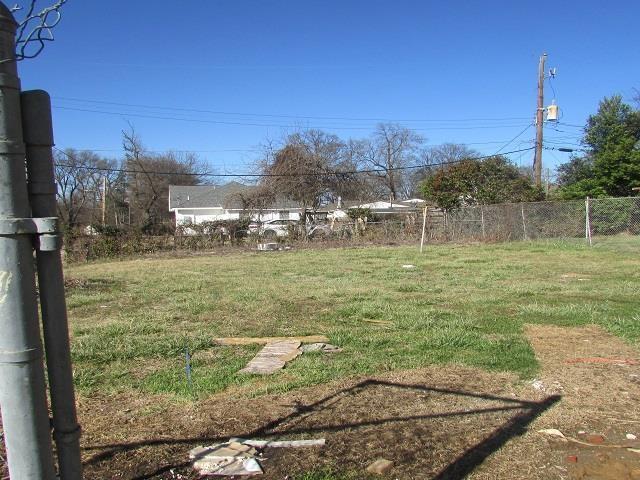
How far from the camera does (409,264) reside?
16203 mm

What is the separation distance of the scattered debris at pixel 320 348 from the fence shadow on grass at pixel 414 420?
4.28 feet

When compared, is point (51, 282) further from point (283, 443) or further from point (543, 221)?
point (543, 221)

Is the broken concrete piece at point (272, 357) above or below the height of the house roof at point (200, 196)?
below

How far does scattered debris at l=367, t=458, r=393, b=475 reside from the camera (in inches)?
124

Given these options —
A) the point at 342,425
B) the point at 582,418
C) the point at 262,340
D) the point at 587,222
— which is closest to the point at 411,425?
the point at 342,425

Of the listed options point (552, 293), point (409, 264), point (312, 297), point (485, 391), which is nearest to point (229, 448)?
point (485, 391)

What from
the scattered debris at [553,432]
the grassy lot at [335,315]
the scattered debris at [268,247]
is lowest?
the scattered debris at [268,247]

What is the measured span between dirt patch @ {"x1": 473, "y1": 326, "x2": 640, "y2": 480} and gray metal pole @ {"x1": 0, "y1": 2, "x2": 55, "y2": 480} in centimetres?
238

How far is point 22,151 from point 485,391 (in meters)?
3.97

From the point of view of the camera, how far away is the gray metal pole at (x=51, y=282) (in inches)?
66.4

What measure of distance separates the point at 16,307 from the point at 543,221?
928 inches

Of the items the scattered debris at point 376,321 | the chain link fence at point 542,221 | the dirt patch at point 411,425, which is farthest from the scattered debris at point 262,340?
the chain link fence at point 542,221

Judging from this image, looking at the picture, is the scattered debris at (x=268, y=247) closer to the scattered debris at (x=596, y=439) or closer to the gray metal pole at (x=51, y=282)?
the scattered debris at (x=596, y=439)

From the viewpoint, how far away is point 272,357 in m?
5.78
